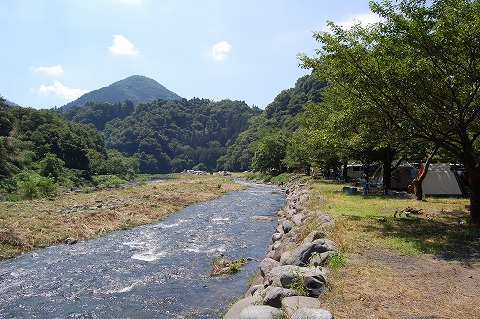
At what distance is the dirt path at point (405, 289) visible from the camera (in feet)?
23.2

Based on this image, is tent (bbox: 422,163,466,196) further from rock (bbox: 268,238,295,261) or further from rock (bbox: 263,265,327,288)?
rock (bbox: 263,265,327,288)

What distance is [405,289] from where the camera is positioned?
8.25m

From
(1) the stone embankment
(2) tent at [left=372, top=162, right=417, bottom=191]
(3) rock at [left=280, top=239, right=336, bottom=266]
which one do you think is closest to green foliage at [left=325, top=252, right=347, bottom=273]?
(1) the stone embankment

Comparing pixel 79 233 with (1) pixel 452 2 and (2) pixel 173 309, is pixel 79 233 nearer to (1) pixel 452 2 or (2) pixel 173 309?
(2) pixel 173 309

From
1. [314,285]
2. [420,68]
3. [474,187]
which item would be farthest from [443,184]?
[314,285]

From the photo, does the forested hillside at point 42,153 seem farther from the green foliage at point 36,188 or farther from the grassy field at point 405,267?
the grassy field at point 405,267

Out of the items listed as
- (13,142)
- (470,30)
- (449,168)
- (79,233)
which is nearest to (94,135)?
(13,142)

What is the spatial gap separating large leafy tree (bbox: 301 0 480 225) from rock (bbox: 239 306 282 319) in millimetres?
10836

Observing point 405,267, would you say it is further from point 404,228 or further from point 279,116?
point 279,116

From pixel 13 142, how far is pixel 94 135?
59.8 m

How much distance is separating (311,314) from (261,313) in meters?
1.23

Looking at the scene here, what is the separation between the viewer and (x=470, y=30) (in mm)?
12023

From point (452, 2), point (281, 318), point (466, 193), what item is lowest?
point (281, 318)

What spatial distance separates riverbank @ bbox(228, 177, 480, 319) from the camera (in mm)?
7328
